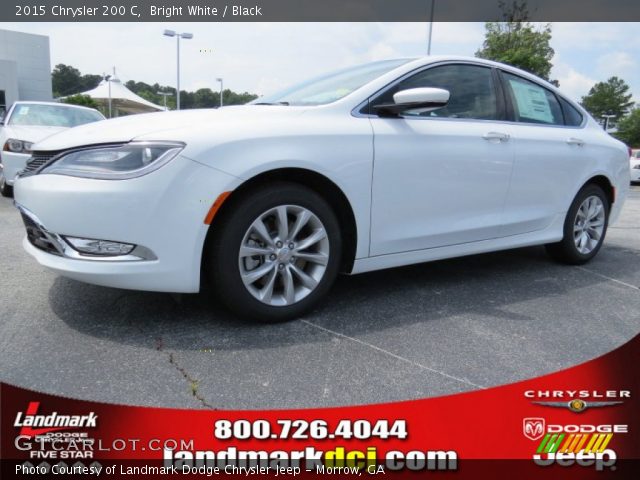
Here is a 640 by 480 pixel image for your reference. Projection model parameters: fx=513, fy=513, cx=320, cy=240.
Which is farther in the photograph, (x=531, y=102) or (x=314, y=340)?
(x=531, y=102)

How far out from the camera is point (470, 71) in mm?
3518

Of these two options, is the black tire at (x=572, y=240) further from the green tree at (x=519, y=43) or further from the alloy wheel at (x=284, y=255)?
the green tree at (x=519, y=43)

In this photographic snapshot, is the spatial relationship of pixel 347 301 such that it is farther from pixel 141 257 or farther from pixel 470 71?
pixel 470 71

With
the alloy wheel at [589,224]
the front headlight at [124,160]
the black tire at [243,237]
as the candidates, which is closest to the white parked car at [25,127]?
the front headlight at [124,160]

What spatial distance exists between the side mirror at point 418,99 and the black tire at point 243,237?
2.28 ft

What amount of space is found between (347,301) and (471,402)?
1.26m

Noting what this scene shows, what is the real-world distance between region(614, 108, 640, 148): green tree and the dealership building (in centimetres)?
6530

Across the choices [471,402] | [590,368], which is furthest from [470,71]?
[471,402]

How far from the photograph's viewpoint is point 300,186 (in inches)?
105

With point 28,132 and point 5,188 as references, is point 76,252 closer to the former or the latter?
point 28,132

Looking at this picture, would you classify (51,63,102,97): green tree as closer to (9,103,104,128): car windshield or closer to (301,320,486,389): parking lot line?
(9,103,104,128): car windshield

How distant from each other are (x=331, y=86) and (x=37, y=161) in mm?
1751

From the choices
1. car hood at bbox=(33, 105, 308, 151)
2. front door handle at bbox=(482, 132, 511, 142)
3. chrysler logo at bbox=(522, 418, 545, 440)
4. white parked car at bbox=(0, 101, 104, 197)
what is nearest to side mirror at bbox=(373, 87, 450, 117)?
car hood at bbox=(33, 105, 308, 151)

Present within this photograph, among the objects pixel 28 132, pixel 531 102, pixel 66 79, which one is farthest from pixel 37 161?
pixel 66 79
